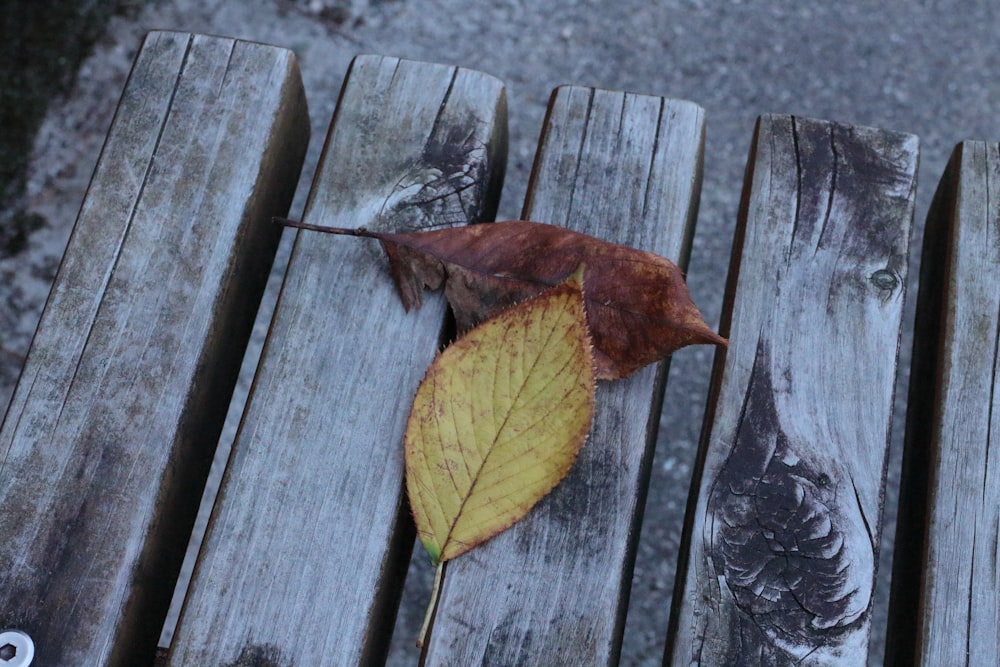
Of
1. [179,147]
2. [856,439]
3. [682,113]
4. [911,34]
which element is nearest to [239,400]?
[179,147]

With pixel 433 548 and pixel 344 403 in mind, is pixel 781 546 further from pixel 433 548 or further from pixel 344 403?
pixel 344 403

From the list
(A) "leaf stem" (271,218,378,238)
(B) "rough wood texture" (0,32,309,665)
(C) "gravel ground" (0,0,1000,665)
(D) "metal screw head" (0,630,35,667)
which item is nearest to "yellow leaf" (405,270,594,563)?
(A) "leaf stem" (271,218,378,238)

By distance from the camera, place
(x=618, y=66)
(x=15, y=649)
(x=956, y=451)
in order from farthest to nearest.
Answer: (x=618, y=66) → (x=956, y=451) → (x=15, y=649)

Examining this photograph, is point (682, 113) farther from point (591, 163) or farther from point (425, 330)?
point (425, 330)

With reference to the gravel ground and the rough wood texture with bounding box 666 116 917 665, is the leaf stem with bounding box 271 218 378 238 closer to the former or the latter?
the rough wood texture with bounding box 666 116 917 665

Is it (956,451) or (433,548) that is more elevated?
(956,451)

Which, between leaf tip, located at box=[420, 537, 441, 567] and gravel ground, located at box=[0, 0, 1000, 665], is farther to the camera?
gravel ground, located at box=[0, 0, 1000, 665]

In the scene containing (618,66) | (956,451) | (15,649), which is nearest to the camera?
(15,649)

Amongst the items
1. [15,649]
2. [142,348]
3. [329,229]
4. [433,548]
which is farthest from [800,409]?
[15,649]
